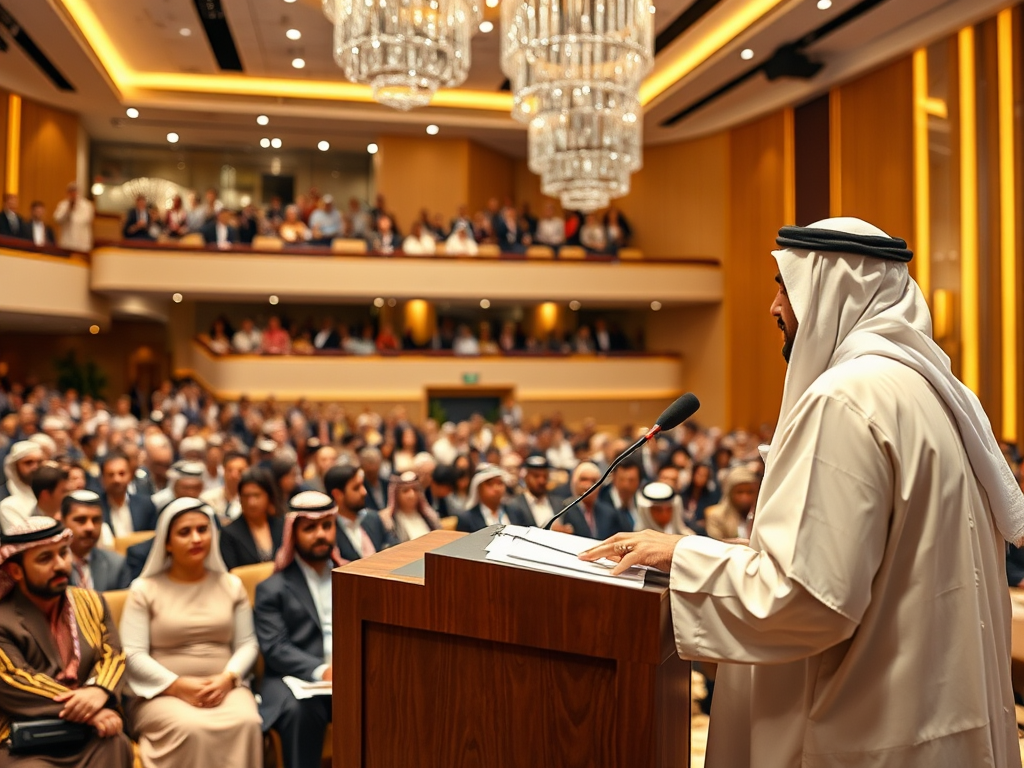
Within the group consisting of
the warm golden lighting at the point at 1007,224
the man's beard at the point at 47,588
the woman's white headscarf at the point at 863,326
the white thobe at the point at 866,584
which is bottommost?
the man's beard at the point at 47,588

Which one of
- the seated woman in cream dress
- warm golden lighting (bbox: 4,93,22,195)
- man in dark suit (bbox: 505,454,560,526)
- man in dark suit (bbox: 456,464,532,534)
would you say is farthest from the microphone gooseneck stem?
warm golden lighting (bbox: 4,93,22,195)

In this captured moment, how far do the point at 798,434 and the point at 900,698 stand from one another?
0.45m

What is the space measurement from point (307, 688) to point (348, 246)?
1229 centimetres

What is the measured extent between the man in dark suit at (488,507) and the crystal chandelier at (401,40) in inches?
106

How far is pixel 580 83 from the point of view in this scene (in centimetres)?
675

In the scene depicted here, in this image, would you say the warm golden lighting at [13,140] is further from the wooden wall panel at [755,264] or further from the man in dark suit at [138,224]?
the wooden wall panel at [755,264]

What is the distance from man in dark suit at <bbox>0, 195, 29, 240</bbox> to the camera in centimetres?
1250

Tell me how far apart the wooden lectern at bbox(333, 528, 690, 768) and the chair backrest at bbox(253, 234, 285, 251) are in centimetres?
1371

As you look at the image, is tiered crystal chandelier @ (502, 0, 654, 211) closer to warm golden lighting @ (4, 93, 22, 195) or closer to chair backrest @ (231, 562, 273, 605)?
chair backrest @ (231, 562, 273, 605)

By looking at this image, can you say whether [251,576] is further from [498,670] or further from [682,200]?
[682,200]

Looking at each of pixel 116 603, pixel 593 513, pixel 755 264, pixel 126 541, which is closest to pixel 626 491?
pixel 593 513

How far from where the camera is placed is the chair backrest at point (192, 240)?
14377 mm

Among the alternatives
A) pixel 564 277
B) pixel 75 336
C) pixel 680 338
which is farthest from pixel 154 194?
pixel 680 338

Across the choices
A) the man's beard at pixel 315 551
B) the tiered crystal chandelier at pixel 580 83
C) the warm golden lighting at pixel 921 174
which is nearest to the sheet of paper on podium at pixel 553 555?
the man's beard at pixel 315 551
